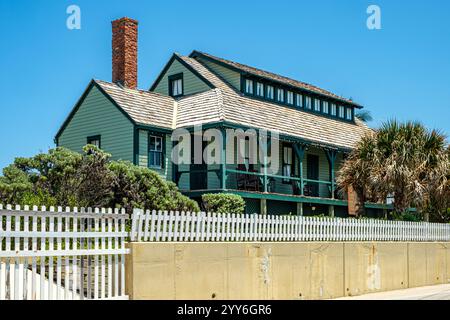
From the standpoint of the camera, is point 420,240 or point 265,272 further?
point 420,240

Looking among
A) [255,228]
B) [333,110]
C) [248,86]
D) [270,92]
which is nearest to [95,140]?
[248,86]

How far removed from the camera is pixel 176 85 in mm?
32688

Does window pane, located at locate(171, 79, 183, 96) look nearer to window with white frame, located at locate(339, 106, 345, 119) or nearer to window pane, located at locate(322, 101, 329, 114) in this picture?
window pane, located at locate(322, 101, 329, 114)

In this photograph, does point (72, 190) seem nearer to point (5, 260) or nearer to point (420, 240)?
point (5, 260)

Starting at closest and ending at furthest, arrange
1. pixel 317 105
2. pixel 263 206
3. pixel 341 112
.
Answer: pixel 263 206
pixel 317 105
pixel 341 112

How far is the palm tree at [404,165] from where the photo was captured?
26.0 meters

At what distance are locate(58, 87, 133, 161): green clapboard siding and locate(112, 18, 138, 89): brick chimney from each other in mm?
1396

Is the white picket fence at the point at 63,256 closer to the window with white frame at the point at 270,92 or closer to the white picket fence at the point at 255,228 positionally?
the white picket fence at the point at 255,228

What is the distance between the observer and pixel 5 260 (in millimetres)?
9938

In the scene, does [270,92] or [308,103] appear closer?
[270,92]

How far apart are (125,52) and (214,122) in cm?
570

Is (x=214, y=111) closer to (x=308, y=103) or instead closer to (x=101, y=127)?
(x=101, y=127)
